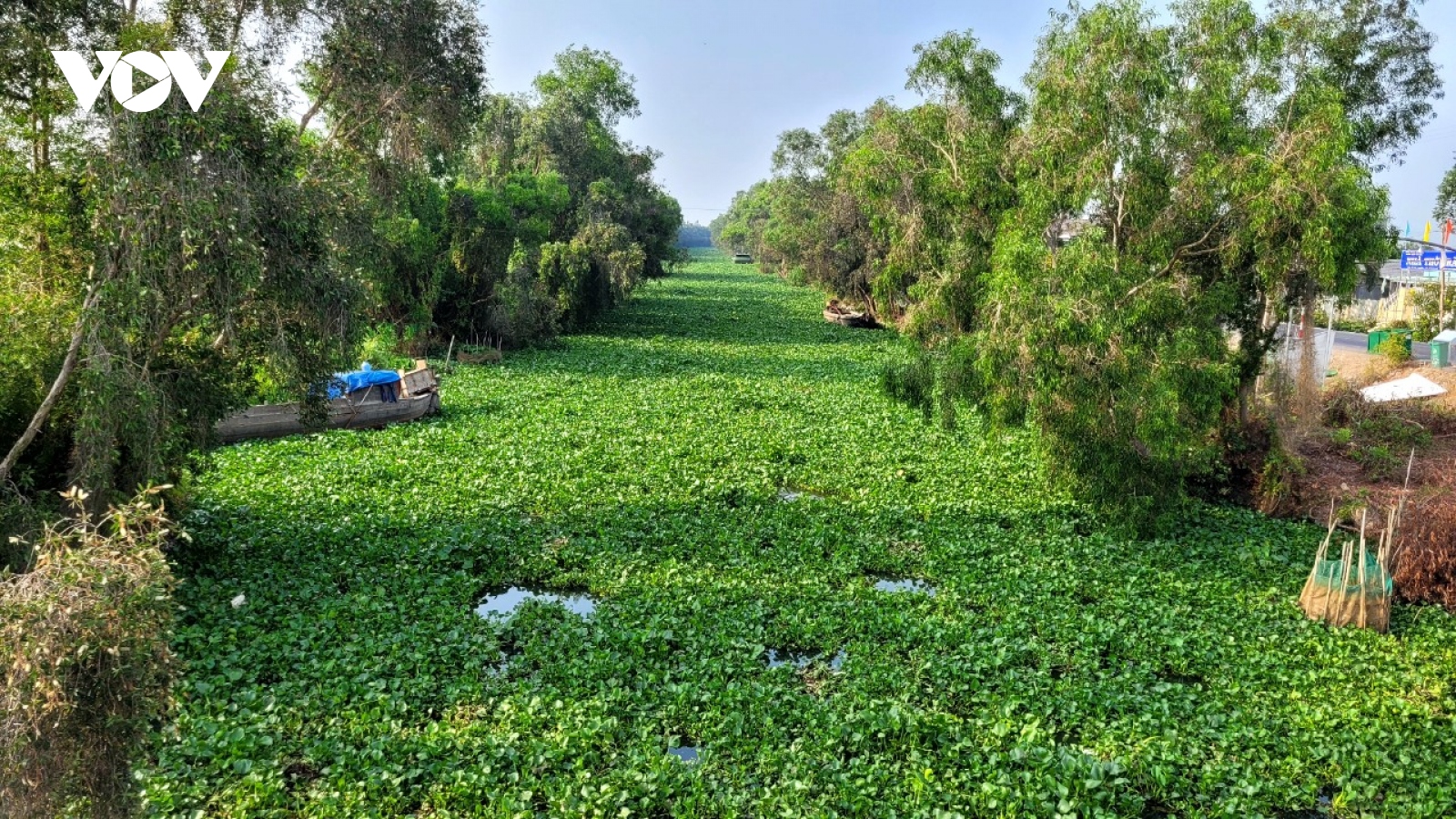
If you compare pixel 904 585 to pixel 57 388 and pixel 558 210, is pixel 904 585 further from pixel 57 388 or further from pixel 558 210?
pixel 558 210

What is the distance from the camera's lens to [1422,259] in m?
24.8

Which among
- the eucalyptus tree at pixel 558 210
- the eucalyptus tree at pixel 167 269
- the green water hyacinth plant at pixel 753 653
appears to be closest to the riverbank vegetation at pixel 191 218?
the eucalyptus tree at pixel 167 269

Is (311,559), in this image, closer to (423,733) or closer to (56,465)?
(56,465)

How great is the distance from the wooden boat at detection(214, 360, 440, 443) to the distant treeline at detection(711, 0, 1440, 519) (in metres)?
9.00

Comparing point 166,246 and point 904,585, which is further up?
point 166,246

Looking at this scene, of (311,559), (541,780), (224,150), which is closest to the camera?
(541,780)

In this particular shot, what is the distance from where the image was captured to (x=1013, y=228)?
11625 mm

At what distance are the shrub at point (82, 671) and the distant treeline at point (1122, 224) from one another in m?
9.02

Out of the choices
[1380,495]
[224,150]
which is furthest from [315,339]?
[1380,495]

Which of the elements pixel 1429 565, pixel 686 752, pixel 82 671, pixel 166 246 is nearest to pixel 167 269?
pixel 166 246

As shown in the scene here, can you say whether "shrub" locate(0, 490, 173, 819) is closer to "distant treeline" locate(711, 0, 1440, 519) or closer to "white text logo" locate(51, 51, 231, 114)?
"white text logo" locate(51, 51, 231, 114)

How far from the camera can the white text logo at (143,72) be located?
7719 mm

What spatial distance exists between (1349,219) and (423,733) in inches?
442

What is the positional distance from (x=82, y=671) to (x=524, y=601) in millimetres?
5461
